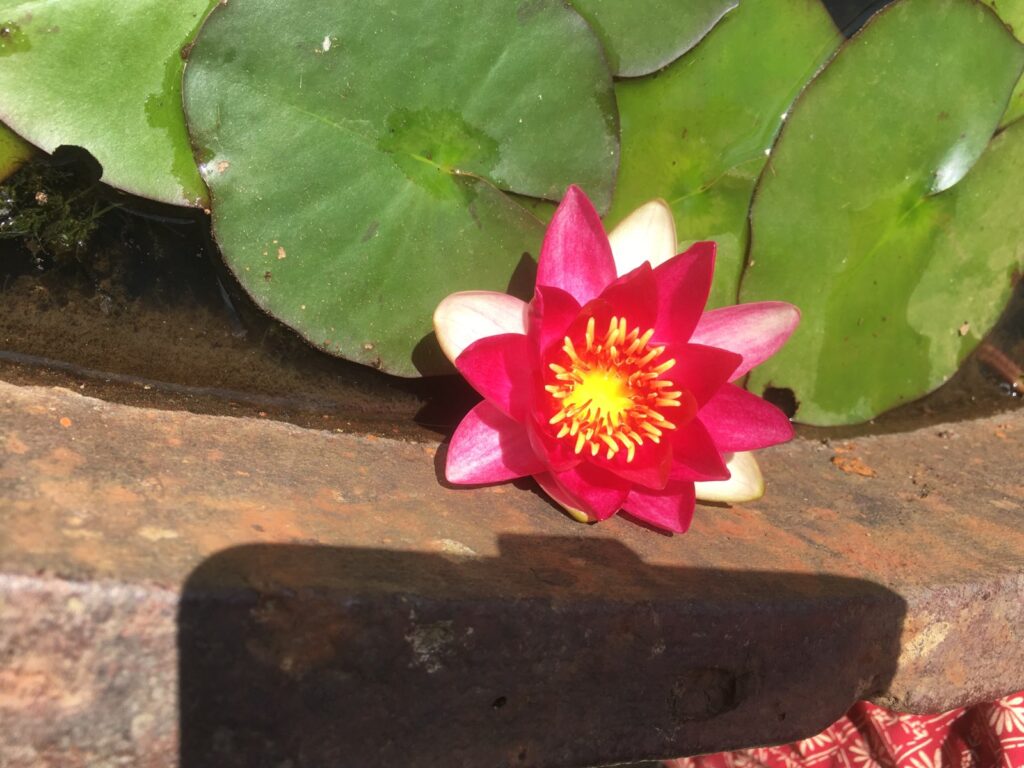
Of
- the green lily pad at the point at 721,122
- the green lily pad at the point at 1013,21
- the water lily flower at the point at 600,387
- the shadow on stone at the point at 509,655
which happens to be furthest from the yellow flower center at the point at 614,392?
the green lily pad at the point at 1013,21

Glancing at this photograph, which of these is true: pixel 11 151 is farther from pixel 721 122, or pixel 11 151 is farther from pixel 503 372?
pixel 721 122

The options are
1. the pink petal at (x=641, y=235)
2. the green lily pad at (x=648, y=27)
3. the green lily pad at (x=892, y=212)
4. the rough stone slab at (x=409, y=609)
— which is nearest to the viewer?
the rough stone slab at (x=409, y=609)

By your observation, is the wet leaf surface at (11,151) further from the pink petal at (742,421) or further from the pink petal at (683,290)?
the pink petal at (742,421)

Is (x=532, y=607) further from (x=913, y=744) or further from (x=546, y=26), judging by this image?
(x=913, y=744)

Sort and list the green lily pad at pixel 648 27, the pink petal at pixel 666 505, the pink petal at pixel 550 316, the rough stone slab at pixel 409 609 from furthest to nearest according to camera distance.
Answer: the green lily pad at pixel 648 27
the pink petal at pixel 666 505
the pink petal at pixel 550 316
the rough stone slab at pixel 409 609

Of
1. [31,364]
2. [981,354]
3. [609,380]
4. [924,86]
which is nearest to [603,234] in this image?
[609,380]

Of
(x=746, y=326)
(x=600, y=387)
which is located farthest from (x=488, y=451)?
(x=746, y=326)
